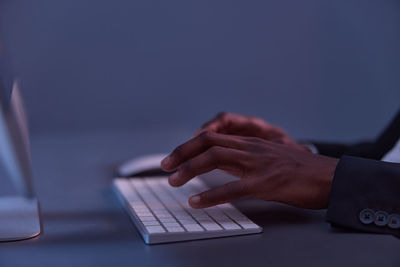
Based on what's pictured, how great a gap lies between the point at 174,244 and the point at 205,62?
1.09 meters

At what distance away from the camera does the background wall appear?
141 cm

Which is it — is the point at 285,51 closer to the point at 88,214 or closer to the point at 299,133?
the point at 299,133

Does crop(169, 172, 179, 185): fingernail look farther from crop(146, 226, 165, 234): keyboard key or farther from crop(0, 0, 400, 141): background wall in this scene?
crop(0, 0, 400, 141): background wall

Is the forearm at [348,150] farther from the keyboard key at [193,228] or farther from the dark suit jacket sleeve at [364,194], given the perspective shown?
the keyboard key at [193,228]

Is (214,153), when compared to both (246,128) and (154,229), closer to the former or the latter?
(154,229)

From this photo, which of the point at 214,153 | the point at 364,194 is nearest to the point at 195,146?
the point at 214,153

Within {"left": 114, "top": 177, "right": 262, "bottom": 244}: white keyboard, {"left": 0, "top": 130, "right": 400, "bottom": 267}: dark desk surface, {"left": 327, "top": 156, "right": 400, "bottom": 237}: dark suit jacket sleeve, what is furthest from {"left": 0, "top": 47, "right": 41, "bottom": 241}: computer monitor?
{"left": 327, "top": 156, "right": 400, "bottom": 237}: dark suit jacket sleeve

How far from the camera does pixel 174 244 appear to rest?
56cm

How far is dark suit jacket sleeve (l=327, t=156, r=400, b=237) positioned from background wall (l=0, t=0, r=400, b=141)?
0.95 metres

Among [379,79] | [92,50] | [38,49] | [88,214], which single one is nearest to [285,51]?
[379,79]

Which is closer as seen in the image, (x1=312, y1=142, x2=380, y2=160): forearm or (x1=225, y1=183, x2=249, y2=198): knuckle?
(x1=225, y1=183, x2=249, y2=198): knuckle

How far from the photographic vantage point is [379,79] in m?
1.81

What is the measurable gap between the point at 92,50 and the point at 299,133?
840 millimetres

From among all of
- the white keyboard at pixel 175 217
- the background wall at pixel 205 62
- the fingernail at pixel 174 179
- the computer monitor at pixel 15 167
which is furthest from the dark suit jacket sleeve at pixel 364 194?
the background wall at pixel 205 62
